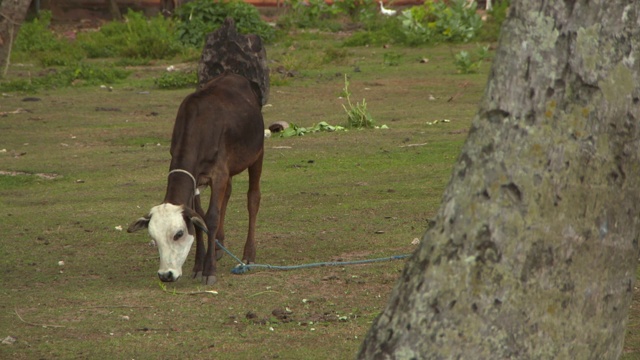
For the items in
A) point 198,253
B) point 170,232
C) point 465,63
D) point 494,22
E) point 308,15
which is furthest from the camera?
point 308,15

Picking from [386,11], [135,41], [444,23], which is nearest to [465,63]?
[444,23]

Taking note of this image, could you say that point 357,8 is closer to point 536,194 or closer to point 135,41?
point 135,41

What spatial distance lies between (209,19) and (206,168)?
17912mm

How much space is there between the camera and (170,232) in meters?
6.83

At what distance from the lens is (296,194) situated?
405 inches

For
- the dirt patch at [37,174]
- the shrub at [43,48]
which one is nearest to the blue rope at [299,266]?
the dirt patch at [37,174]

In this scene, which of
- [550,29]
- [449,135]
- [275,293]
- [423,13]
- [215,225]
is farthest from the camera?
[423,13]

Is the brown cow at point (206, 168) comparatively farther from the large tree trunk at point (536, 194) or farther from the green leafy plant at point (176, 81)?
the green leafy plant at point (176, 81)

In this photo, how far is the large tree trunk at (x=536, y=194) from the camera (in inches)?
130

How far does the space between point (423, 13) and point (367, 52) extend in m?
1.75

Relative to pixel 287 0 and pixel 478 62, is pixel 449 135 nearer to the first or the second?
pixel 478 62

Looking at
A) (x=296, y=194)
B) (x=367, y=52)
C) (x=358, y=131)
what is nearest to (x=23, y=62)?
(x=367, y=52)

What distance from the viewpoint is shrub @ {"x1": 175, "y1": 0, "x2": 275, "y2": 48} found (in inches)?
965

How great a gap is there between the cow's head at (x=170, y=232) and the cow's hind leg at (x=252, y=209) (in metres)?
0.93
